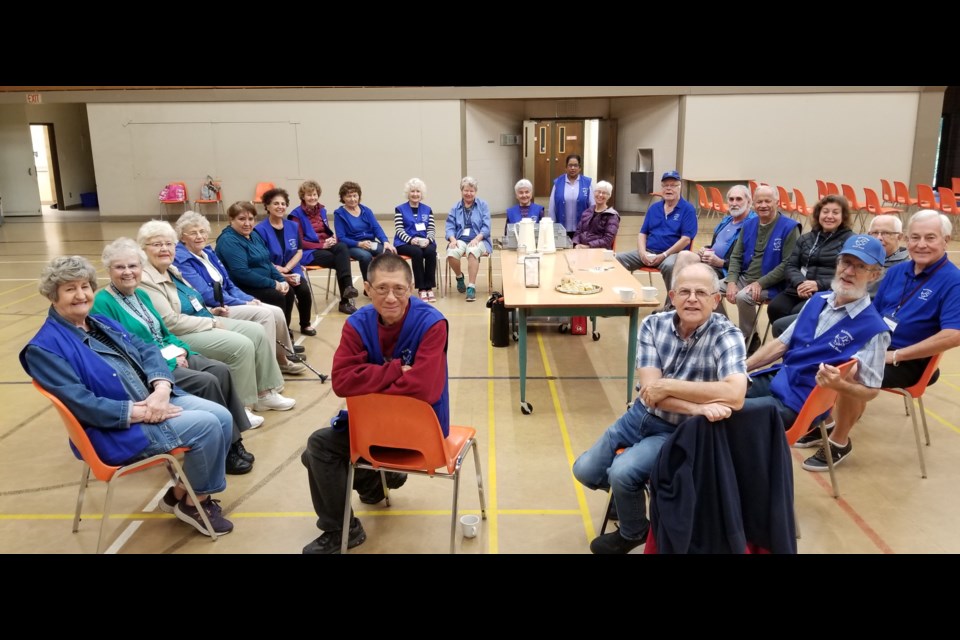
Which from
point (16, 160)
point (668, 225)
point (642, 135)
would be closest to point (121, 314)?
point (668, 225)

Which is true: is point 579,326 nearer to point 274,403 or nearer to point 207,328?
point 274,403

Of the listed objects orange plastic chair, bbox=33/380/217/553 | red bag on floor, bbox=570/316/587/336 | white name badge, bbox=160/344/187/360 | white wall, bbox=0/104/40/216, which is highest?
white wall, bbox=0/104/40/216

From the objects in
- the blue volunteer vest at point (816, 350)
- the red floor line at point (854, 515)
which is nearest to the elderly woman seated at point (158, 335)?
the blue volunteer vest at point (816, 350)

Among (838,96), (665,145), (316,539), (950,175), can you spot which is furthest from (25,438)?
(950,175)

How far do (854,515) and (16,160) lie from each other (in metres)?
18.4

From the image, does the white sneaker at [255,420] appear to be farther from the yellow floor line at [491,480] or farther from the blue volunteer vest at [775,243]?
the blue volunteer vest at [775,243]

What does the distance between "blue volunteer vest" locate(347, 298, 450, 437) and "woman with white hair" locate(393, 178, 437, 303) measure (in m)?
4.82

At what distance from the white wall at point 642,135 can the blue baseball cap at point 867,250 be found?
463 inches

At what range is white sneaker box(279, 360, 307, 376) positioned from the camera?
541 cm

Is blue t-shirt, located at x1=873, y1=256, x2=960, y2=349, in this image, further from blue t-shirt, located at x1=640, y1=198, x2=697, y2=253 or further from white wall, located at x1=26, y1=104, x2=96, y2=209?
white wall, located at x1=26, y1=104, x2=96, y2=209

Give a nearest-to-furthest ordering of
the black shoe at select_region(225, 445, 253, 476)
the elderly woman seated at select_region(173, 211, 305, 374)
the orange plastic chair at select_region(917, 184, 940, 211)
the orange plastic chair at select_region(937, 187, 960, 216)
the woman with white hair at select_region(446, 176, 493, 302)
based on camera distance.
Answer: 1. the black shoe at select_region(225, 445, 253, 476)
2. the elderly woman seated at select_region(173, 211, 305, 374)
3. the woman with white hair at select_region(446, 176, 493, 302)
4. the orange plastic chair at select_region(937, 187, 960, 216)
5. the orange plastic chair at select_region(917, 184, 940, 211)

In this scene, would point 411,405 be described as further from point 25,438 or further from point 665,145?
point 665,145

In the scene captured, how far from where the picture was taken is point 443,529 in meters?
3.23

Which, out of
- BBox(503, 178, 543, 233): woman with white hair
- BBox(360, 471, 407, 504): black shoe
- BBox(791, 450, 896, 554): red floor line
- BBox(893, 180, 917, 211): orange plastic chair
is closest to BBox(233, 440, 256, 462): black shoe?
BBox(360, 471, 407, 504): black shoe
